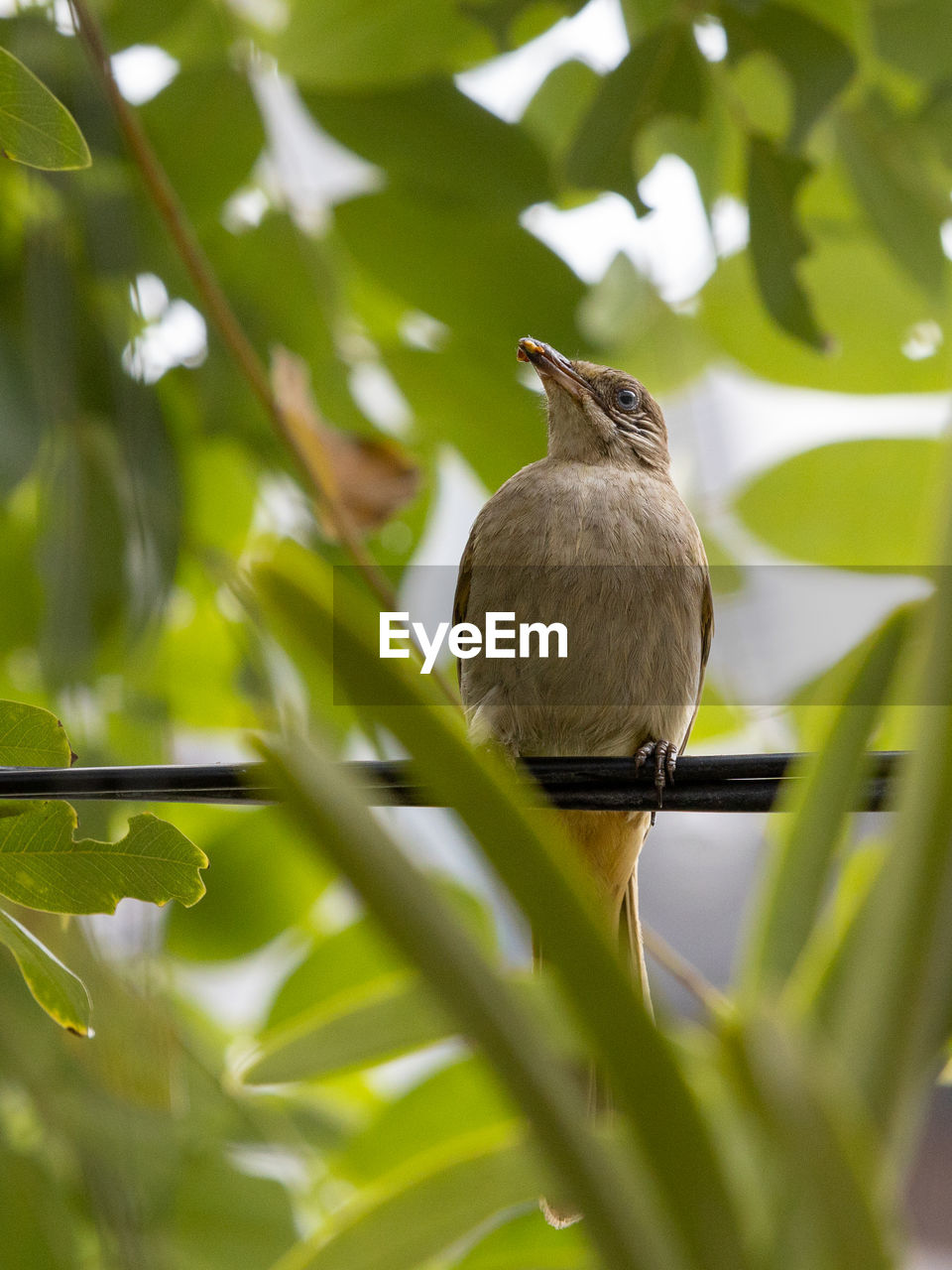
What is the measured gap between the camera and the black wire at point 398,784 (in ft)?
2.55

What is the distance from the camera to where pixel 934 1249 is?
4.63ft

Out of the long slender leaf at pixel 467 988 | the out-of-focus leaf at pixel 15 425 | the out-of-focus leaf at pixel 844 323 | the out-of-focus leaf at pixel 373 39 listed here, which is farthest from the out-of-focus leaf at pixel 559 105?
the long slender leaf at pixel 467 988

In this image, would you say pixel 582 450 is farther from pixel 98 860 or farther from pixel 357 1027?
pixel 98 860

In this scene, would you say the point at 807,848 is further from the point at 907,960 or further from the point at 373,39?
the point at 373,39

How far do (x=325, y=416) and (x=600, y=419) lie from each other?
1.46 ft

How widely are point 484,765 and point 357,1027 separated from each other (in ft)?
→ 2.78

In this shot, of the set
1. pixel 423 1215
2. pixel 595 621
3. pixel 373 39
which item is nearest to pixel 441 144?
pixel 373 39

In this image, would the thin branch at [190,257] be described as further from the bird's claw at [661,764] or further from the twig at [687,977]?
the twig at [687,977]

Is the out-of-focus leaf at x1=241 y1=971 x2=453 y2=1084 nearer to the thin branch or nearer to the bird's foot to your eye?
the bird's foot

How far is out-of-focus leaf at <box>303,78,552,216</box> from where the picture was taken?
180 cm

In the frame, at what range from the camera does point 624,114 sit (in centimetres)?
153

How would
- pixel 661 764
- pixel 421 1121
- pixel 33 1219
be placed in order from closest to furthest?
pixel 661 764 → pixel 33 1219 → pixel 421 1121


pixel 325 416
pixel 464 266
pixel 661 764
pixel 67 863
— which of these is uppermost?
pixel 464 266

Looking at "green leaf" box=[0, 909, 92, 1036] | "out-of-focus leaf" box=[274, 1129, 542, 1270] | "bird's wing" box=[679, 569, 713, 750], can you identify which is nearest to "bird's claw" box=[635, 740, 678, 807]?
"bird's wing" box=[679, 569, 713, 750]
